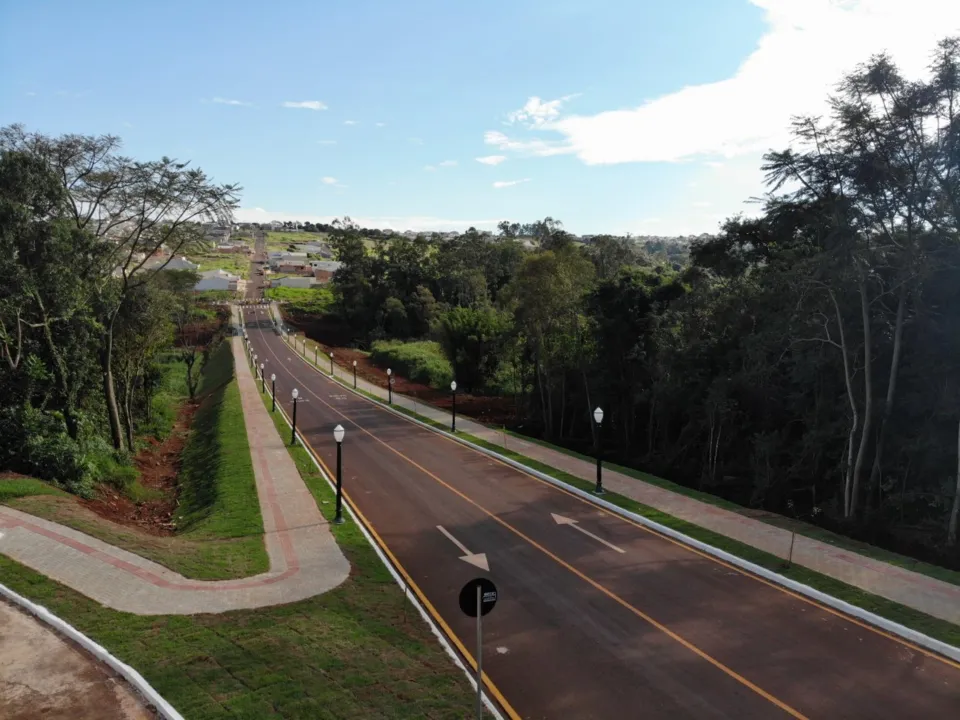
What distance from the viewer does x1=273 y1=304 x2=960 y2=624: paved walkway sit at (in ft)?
39.4

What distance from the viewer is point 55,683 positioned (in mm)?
8438

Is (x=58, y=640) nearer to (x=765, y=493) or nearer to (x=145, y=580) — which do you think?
(x=145, y=580)

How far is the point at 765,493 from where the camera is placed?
23328mm

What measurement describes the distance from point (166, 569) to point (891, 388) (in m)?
19.6

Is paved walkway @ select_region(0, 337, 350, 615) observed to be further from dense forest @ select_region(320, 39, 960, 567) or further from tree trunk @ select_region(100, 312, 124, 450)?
dense forest @ select_region(320, 39, 960, 567)

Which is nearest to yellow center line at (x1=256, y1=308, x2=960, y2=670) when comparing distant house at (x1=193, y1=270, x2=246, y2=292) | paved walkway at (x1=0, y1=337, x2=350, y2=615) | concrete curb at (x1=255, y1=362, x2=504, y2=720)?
concrete curb at (x1=255, y1=362, x2=504, y2=720)

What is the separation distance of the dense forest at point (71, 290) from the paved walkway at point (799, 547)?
1674 centimetres

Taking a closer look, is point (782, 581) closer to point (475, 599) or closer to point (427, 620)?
point (427, 620)

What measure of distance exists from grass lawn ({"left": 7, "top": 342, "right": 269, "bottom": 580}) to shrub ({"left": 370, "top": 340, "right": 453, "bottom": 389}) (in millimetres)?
28025

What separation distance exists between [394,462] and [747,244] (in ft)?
70.4

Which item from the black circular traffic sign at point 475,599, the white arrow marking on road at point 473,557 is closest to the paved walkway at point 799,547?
the white arrow marking on road at point 473,557

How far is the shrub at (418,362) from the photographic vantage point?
55.7m

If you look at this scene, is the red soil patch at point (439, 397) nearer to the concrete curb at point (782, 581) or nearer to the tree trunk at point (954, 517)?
the concrete curb at point (782, 581)

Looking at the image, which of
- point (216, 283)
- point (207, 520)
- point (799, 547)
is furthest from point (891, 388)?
point (216, 283)
